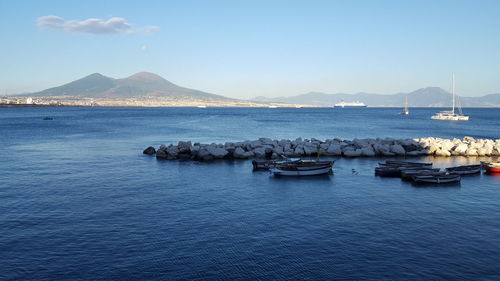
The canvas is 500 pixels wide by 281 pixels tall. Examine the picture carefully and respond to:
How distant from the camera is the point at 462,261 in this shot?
15.7 m

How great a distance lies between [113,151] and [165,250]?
113 ft

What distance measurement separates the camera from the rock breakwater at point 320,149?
4216cm

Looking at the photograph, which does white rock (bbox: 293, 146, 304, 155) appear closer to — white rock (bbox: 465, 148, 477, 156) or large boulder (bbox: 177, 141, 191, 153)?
large boulder (bbox: 177, 141, 191, 153)

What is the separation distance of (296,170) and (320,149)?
40.0 feet

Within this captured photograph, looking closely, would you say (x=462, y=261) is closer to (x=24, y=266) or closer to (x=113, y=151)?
(x=24, y=266)

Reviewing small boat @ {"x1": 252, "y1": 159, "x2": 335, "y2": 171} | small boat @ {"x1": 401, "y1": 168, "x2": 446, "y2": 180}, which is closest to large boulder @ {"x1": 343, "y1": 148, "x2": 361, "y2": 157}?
small boat @ {"x1": 252, "y1": 159, "x2": 335, "y2": 171}

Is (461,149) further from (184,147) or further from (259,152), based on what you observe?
(184,147)

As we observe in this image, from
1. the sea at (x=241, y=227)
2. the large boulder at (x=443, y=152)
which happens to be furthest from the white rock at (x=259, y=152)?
the large boulder at (x=443, y=152)

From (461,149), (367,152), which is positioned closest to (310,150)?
(367,152)

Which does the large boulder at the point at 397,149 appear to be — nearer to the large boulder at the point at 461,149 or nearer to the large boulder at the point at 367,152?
the large boulder at the point at 367,152

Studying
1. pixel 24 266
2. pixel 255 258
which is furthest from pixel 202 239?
pixel 24 266

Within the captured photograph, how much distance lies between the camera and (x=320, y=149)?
44.3 meters

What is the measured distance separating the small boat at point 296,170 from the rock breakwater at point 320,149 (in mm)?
8513

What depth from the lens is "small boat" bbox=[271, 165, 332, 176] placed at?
32812 millimetres
